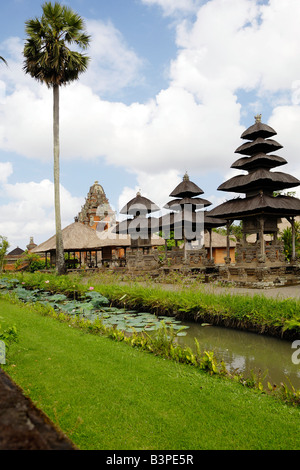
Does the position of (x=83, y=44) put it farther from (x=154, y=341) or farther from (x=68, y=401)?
(x=68, y=401)

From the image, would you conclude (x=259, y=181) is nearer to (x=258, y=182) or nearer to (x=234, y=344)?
(x=258, y=182)

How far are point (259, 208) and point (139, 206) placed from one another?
8.28m

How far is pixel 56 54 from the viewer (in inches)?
697

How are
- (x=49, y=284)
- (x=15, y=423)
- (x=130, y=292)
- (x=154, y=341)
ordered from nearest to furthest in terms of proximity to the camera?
1. (x=15, y=423)
2. (x=154, y=341)
3. (x=130, y=292)
4. (x=49, y=284)

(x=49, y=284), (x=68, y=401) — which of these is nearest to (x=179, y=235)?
(x=49, y=284)

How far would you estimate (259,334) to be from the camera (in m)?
7.09

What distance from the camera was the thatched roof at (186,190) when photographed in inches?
778

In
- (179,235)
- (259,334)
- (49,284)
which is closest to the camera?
(259,334)

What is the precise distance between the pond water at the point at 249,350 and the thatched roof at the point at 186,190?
12.7m

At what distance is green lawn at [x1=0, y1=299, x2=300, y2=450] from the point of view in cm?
276

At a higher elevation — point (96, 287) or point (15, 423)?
point (15, 423)

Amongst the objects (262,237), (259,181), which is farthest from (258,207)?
(259,181)

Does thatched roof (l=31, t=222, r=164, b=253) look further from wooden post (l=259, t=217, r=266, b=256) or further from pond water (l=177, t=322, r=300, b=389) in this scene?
pond water (l=177, t=322, r=300, b=389)
